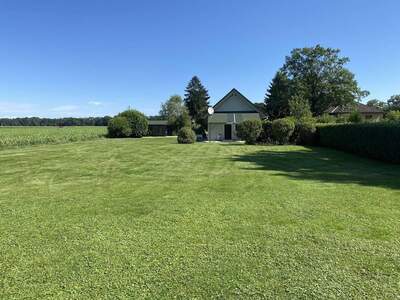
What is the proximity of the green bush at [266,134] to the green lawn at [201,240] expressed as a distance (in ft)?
57.6

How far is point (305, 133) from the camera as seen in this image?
25.0 m

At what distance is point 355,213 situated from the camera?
5.44 m

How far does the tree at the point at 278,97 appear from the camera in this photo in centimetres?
4875

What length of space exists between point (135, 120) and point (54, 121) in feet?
259

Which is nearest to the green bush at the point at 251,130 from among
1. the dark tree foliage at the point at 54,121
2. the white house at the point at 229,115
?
the white house at the point at 229,115

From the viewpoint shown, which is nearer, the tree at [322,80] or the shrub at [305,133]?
the shrub at [305,133]

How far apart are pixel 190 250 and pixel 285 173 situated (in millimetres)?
6632

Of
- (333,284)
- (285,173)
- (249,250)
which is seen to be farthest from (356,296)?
(285,173)

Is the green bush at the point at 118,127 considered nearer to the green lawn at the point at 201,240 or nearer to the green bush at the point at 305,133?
the green bush at the point at 305,133

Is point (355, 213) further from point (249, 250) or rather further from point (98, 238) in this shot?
point (98, 238)

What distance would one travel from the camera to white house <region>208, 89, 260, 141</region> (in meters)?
36.8

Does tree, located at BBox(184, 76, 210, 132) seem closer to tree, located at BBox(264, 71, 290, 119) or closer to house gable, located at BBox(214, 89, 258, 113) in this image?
tree, located at BBox(264, 71, 290, 119)

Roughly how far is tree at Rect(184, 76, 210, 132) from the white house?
23.2m

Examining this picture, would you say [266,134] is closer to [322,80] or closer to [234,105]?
[234,105]
